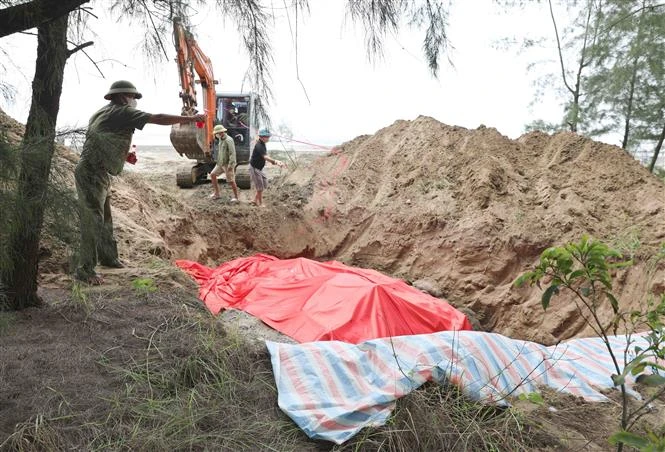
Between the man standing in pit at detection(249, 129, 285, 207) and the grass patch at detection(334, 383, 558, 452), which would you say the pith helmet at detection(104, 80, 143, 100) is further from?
the man standing in pit at detection(249, 129, 285, 207)

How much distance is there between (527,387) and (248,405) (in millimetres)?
1953

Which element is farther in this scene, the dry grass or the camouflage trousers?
the camouflage trousers

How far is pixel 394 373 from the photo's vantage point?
11.2 feet

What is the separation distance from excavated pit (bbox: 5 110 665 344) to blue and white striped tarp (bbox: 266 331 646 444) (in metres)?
2.42

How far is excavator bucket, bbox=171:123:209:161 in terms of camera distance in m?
11.0

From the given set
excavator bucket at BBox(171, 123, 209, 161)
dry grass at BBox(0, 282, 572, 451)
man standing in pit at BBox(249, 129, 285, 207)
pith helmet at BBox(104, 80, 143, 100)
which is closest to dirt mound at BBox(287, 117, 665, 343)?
man standing in pit at BBox(249, 129, 285, 207)

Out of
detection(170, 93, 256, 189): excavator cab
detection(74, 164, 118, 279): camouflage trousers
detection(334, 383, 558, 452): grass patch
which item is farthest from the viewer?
detection(170, 93, 256, 189): excavator cab

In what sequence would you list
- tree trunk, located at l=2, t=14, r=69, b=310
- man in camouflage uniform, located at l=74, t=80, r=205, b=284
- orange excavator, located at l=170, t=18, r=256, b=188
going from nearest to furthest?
1. tree trunk, located at l=2, t=14, r=69, b=310
2. man in camouflage uniform, located at l=74, t=80, r=205, b=284
3. orange excavator, located at l=170, t=18, r=256, b=188

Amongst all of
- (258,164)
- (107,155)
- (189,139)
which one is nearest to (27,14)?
(107,155)

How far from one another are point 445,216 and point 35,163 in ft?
22.9

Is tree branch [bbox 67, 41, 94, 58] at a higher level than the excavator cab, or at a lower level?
higher

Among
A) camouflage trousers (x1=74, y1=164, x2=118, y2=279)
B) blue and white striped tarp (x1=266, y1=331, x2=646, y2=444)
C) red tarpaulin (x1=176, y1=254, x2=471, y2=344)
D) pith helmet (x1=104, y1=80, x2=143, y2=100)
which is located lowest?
red tarpaulin (x1=176, y1=254, x2=471, y2=344)

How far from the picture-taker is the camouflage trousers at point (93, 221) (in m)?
3.31

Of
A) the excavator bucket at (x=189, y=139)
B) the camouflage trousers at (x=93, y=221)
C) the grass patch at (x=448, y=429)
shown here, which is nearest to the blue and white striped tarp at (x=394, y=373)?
the grass patch at (x=448, y=429)
